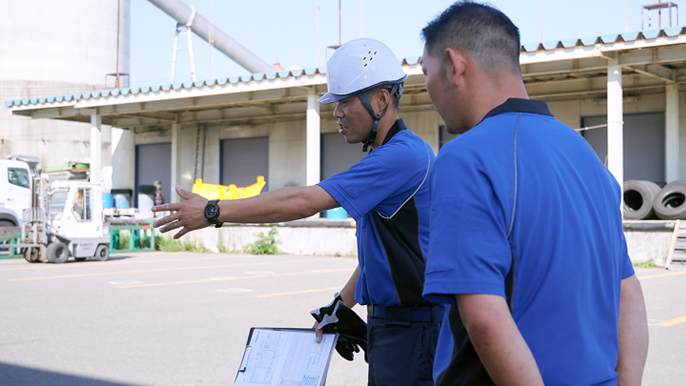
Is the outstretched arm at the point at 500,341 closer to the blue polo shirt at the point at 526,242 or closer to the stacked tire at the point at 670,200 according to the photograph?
the blue polo shirt at the point at 526,242

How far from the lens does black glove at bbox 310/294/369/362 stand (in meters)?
2.61

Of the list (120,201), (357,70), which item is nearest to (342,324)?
(357,70)

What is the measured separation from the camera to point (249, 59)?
38.4 metres

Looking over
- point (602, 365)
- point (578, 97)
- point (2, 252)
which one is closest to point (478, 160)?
point (602, 365)

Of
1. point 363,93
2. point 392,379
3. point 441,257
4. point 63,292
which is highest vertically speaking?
point 363,93

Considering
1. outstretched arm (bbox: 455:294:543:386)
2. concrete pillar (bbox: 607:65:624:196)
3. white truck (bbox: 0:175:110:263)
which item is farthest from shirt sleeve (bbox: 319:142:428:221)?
white truck (bbox: 0:175:110:263)

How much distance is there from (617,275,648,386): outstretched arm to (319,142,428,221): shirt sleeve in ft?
2.94

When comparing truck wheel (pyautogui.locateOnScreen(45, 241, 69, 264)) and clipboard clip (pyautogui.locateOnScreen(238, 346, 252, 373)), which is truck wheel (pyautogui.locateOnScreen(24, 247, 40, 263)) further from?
clipboard clip (pyautogui.locateOnScreen(238, 346, 252, 373))

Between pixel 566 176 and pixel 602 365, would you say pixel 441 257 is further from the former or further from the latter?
pixel 602 365

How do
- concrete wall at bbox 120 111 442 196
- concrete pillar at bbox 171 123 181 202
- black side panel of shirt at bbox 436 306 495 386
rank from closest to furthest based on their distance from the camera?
black side panel of shirt at bbox 436 306 495 386
concrete wall at bbox 120 111 442 196
concrete pillar at bbox 171 123 181 202

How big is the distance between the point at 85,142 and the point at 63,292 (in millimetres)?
25544

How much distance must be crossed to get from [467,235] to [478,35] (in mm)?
511

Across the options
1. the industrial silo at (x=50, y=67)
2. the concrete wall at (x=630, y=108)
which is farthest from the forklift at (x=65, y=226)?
the industrial silo at (x=50, y=67)

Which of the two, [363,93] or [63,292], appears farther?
[63,292]
